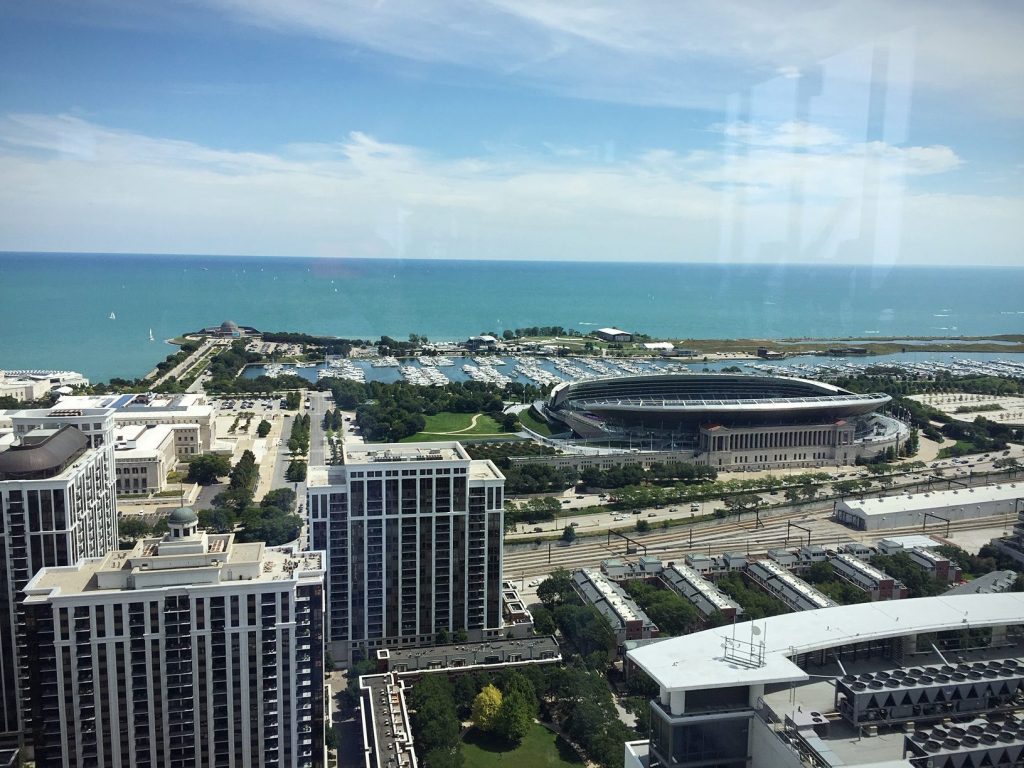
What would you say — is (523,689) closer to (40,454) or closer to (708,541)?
(40,454)

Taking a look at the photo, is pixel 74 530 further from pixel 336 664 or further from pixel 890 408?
pixel 890 408

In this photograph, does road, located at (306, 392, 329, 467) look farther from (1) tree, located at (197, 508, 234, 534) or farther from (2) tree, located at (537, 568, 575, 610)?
(2) tree, located at (537, 568, 575, 610)

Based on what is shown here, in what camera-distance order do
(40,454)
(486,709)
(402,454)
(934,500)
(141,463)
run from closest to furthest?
(486,709)
(40,454)
(402,454)
(934,500)
(141,463)

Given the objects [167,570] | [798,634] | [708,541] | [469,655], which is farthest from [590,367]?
[798,634]

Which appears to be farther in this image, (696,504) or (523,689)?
(696,504)

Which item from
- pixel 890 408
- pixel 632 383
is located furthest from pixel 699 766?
pixel 890 408

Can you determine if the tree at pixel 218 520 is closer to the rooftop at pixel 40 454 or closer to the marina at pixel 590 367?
Result: the rooftop at pixel 40 454

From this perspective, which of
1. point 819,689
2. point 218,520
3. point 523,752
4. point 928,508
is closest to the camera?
point 819,689

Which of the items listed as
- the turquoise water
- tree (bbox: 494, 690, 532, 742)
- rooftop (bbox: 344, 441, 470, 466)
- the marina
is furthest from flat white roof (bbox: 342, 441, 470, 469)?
the marina
